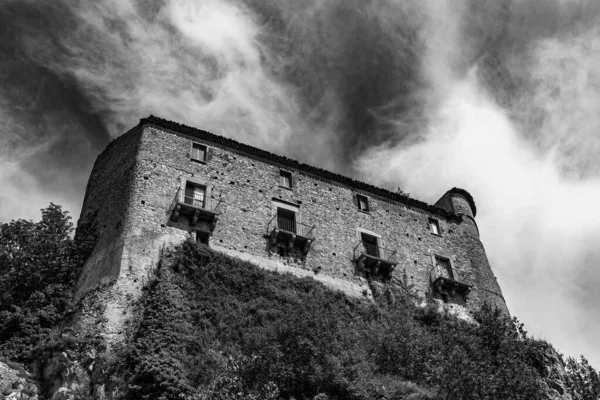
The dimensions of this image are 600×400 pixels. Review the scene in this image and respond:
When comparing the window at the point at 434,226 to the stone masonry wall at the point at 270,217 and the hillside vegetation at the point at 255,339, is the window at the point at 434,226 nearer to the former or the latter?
the stone masonry wall at the point at 270,217

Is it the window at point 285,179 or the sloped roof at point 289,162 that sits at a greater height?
the sloped roof at point 289,162

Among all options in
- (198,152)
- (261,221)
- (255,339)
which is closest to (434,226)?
(261,221)

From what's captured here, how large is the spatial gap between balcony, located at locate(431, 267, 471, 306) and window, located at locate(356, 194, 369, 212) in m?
4.70

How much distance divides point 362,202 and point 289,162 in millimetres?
4576

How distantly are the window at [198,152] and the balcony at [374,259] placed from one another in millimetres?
8447

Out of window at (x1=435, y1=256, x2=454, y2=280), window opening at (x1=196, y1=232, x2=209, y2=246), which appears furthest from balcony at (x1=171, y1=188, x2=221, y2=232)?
window at (x1=435, y1=256, x2=454, y2=280)

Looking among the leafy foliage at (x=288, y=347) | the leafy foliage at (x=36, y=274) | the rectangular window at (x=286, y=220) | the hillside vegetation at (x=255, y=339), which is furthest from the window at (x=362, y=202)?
the leafy foliage at (x=36, y=274)

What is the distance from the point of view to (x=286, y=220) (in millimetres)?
29906

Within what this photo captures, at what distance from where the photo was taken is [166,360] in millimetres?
19250

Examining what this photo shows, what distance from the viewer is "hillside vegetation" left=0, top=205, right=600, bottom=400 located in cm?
1947

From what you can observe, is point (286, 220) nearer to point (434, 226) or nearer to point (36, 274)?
point (434, 226)

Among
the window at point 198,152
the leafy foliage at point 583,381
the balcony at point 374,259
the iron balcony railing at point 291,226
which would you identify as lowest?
the leafy foliage at point 583,381

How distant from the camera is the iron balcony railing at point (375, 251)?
3058 centimetres

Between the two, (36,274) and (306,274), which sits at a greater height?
(306,274)
